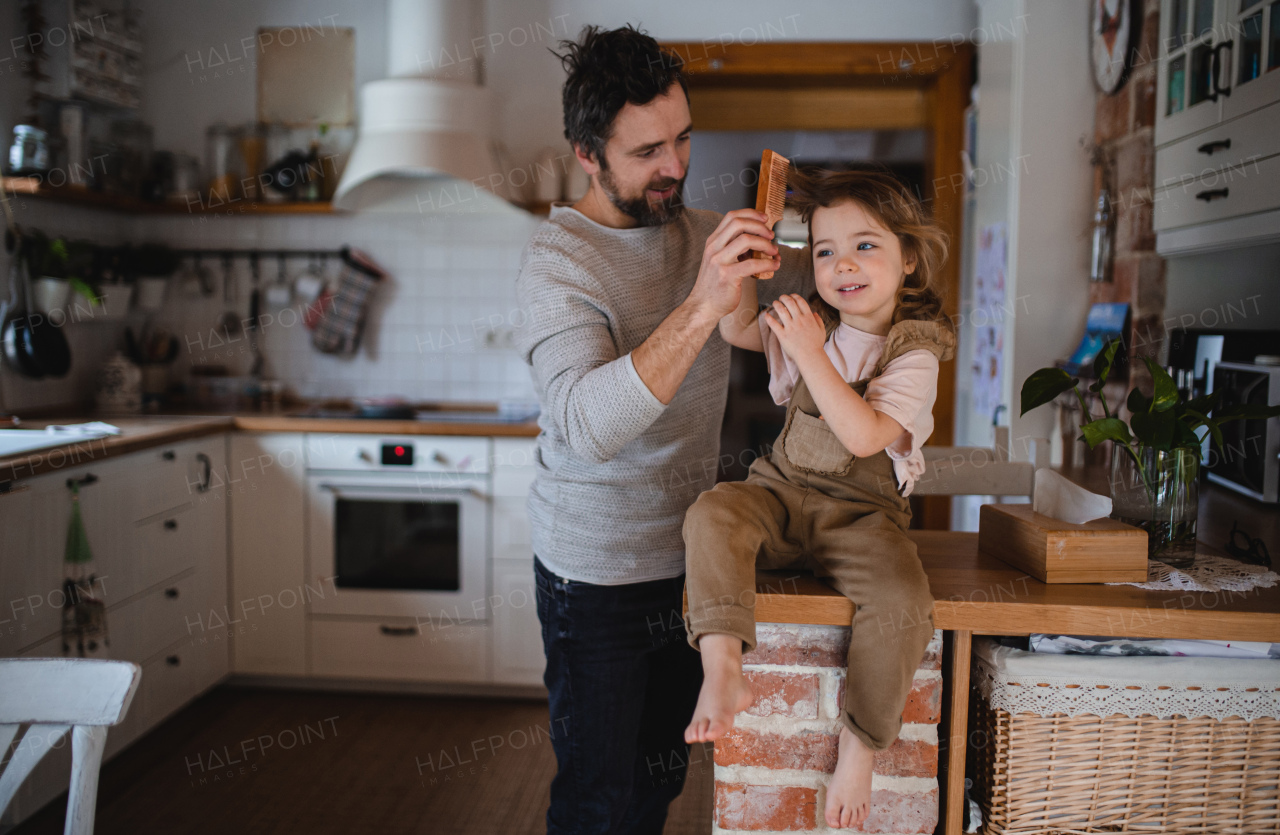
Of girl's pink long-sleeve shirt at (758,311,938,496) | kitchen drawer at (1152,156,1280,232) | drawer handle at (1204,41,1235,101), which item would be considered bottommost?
girl's pink long-sleeve shirt at (758,311,938,496)

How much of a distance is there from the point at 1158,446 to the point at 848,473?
385mm

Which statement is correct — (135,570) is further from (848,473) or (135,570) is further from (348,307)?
(848,473)

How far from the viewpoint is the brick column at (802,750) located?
3.36 feet

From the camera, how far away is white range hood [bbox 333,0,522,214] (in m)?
2.84

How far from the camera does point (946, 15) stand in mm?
3164

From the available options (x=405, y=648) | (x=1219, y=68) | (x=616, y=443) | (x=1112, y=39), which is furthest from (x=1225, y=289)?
(x=405, y=648)

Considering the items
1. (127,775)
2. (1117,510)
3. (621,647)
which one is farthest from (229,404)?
(1117,510)

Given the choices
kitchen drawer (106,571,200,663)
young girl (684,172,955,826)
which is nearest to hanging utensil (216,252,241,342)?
kitchen drawer (106,571,200,663)

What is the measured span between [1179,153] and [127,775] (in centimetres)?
295

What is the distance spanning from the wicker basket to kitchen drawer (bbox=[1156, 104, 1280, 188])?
106 cm

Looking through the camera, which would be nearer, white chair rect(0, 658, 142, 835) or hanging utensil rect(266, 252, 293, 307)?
white chair rect(0, 658, 142, 835)

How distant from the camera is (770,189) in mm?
1119

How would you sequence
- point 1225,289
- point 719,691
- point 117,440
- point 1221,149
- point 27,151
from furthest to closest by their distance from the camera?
point 27,151 → point 117,440 → point 1225,289 → point 1221,149 → point 719,691

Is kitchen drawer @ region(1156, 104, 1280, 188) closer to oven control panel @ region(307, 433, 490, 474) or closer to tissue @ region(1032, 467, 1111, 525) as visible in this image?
tissue @ region(1032, 467, 1111, 525)
